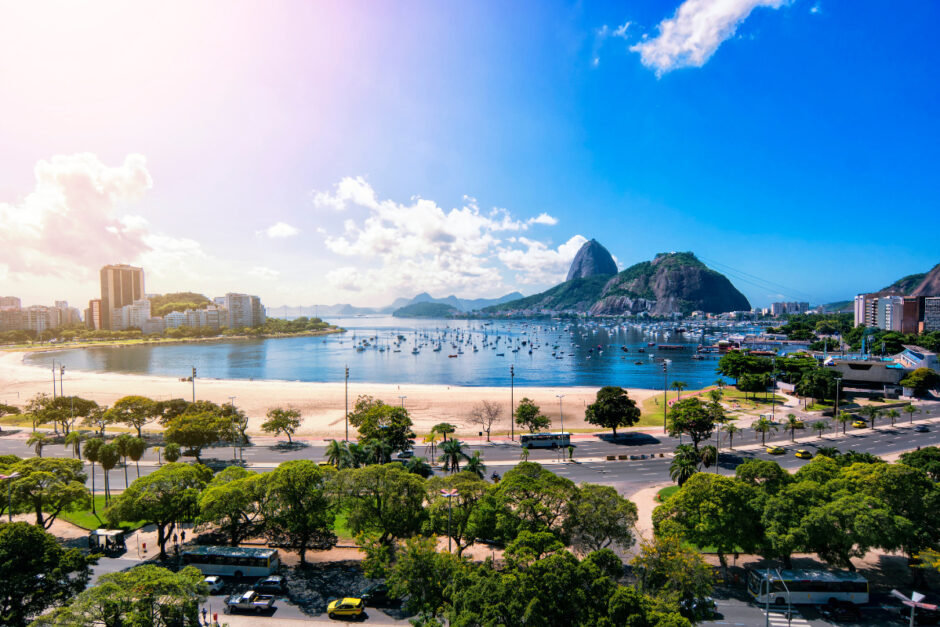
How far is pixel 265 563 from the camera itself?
20.6 m

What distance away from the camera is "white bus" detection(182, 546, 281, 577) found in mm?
20672

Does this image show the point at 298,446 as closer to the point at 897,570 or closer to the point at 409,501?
the point at 409,501

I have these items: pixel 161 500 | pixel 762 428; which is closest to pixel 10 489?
pixel 161 500

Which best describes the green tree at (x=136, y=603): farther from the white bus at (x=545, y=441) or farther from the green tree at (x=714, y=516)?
the white bus at (x=545, y=441)

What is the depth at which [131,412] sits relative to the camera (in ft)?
146

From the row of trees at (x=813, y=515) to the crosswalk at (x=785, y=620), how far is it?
2361 mm

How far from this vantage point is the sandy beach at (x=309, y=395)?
53.9 metres

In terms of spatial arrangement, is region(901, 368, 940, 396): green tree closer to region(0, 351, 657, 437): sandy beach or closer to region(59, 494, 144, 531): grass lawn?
region(0, 351, 657, 437): sandy beach

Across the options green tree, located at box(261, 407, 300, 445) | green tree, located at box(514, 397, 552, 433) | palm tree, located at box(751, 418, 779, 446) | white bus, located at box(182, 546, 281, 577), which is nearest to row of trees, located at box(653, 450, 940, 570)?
white bus, located at box(182, 546, 281, 577)

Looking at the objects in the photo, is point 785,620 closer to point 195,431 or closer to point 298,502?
point 298,502

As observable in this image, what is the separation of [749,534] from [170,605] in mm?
23222

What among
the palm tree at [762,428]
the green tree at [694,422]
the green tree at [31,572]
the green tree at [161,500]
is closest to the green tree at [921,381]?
the palm tree at [762,428]

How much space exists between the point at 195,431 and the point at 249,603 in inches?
927

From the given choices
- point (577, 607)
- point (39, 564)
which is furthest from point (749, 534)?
point (39, 564)
